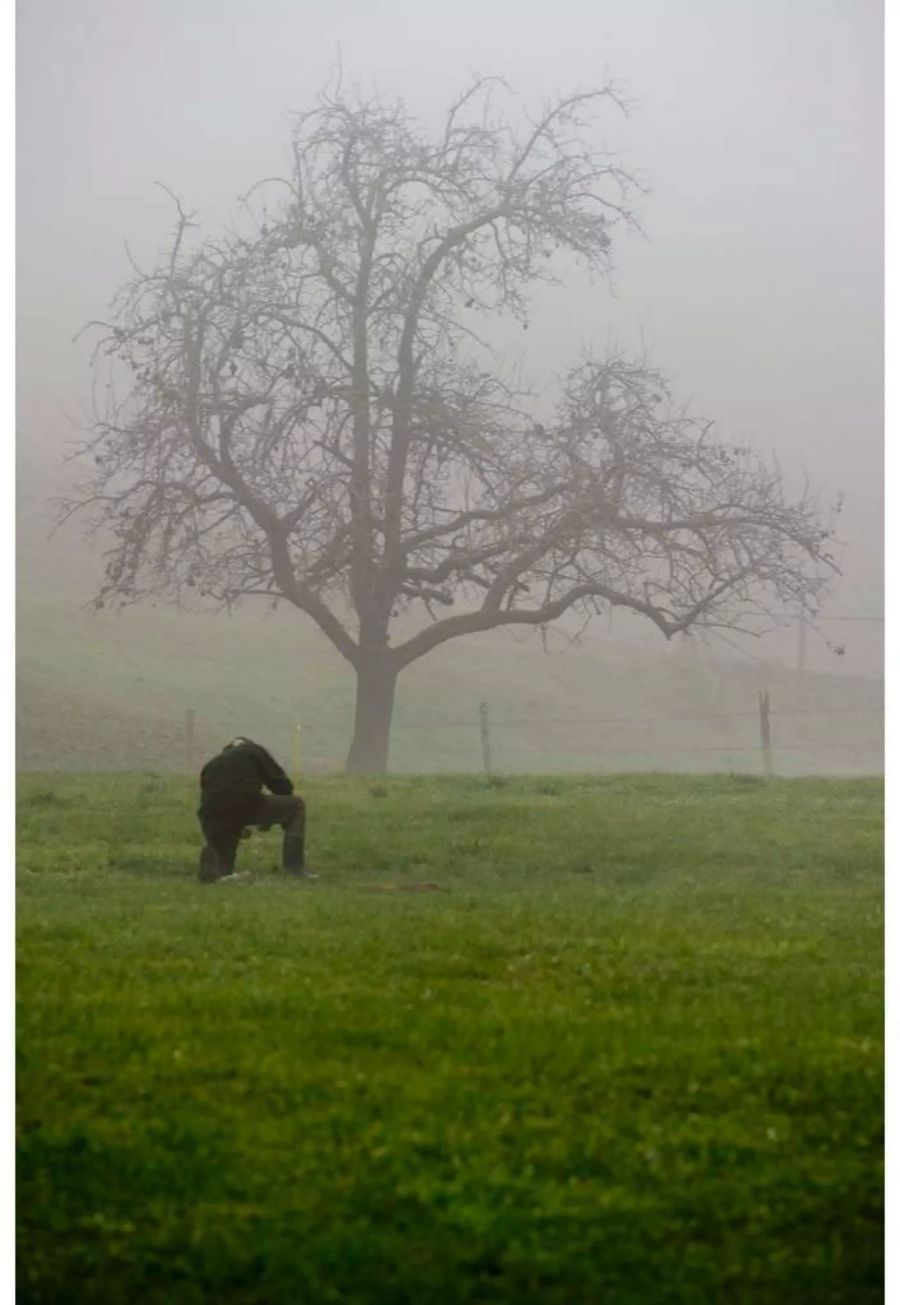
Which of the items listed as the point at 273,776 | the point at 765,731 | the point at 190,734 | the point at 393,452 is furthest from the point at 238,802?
the point at 765,731

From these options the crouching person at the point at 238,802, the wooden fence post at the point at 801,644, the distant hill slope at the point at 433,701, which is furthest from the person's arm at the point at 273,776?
the wooden fence post at the point at 801,644

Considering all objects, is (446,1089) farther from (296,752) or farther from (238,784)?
(296,752)

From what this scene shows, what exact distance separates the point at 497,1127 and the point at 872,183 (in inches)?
293

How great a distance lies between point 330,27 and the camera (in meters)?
11.2

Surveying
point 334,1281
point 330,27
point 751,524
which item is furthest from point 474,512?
point 334,1281

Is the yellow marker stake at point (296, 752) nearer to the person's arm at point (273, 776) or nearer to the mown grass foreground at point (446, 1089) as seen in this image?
the person's arm at point (273, 776)

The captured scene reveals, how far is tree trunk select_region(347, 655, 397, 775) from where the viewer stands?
1303cm

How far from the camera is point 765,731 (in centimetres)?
1312

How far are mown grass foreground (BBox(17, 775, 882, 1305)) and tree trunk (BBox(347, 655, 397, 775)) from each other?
244 cm

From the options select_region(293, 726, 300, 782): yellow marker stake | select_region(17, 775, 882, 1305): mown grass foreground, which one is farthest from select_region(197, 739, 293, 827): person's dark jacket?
select_region(293, 726, 300, 782): yellow marker stake

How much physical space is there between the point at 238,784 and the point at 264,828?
0.34 meters

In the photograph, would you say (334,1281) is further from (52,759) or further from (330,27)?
(330,27)

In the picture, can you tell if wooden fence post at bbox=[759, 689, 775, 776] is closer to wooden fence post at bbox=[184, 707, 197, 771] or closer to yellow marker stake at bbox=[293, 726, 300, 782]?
yellow marker stake at bbox=[293, 726, 300, 782]
